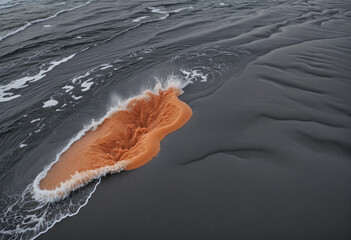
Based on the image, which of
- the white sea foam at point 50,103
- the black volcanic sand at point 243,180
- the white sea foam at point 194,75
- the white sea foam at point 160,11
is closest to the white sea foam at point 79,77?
the white sea foam at point 50,103

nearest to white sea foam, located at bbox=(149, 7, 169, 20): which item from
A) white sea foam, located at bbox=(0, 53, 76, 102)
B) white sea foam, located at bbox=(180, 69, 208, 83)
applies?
white sea foam, located at bbox=(0, 53, 76, 102)

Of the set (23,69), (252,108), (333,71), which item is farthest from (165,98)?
(23,69)

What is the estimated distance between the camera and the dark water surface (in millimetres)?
2977

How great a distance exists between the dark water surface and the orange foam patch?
217 mm

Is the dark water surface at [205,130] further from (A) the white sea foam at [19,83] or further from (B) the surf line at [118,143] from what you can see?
(B) the surf line at [118,143]

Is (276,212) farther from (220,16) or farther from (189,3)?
(189,3)

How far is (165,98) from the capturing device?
5.30 metres

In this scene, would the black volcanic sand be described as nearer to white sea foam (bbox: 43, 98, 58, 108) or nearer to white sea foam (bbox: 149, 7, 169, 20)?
white sea foam (bbox: 43, 98, 58, 108)

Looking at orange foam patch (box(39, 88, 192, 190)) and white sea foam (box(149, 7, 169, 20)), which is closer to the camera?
orange foam patch (box(39, 88, 192, 190))

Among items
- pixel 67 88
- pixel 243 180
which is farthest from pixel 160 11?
pixel 243 180

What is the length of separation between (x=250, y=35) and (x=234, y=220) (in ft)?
23.5

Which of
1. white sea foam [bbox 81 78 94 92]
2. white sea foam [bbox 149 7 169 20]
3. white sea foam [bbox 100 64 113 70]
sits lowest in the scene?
white sea foam [bbox 81 78 94 92]

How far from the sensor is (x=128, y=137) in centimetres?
452

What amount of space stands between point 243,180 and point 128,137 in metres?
2.29
